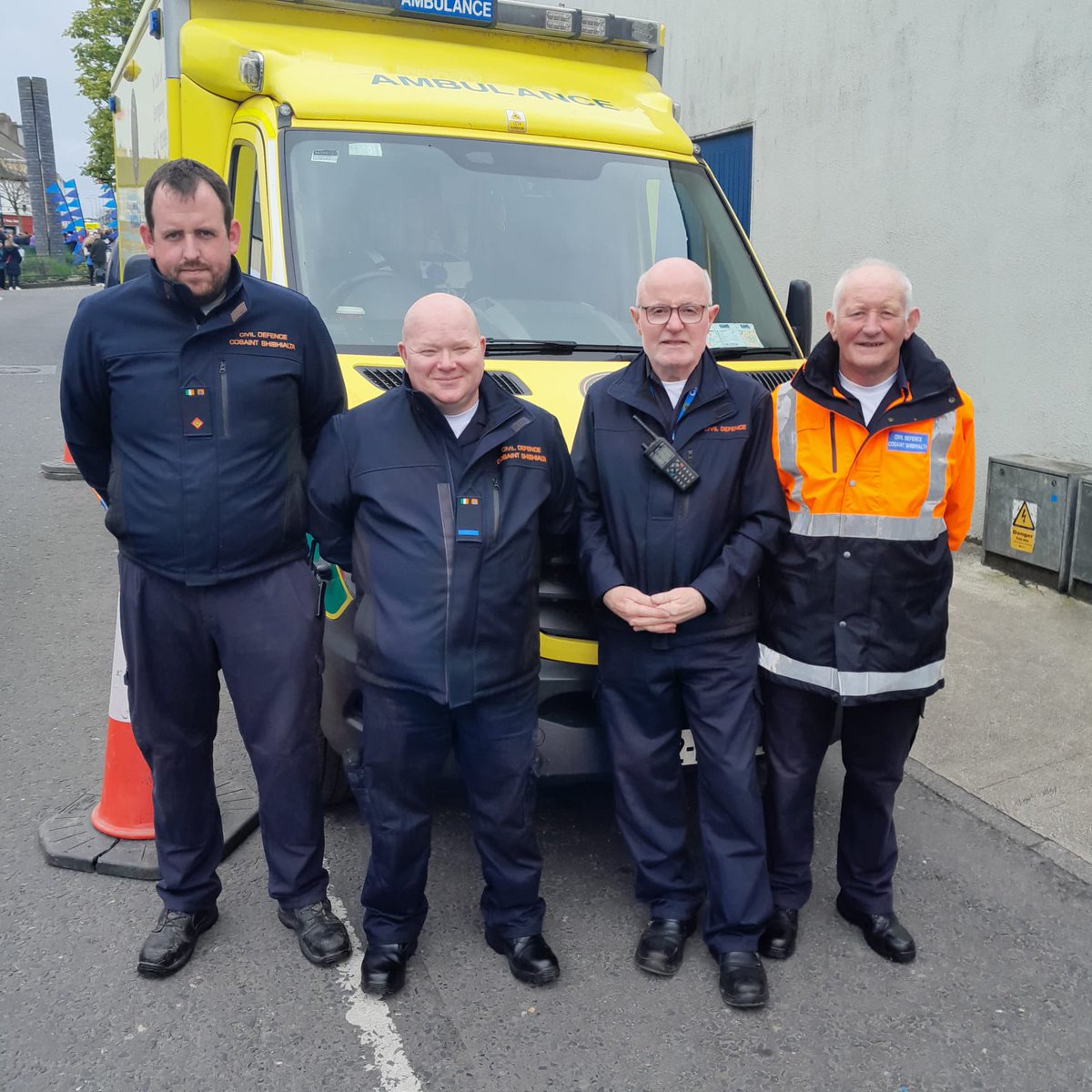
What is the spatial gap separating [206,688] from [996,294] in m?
5.61

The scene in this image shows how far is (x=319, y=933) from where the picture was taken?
124 inches

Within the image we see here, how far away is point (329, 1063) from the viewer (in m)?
2.74

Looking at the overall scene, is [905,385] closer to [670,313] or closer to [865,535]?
[865,535]

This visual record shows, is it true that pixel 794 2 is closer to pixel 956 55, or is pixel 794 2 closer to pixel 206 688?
pixel 956 55

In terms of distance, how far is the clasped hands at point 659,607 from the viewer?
292 centimetres

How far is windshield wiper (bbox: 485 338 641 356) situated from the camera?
386cm

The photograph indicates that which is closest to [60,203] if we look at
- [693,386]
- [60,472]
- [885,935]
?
[60,472]

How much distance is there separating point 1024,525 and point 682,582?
14.0ft

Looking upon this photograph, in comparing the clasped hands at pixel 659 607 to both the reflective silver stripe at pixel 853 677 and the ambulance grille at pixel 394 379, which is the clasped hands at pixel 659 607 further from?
the ambulance grille at pixel 394 379

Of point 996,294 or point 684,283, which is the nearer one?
point 684,283

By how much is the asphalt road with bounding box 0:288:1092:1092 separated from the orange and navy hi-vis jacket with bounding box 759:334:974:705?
84cm

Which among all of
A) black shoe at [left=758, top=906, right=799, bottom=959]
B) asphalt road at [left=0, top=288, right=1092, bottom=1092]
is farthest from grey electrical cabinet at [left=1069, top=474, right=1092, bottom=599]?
black shoe at [left=758, top=906, right=799, bottom=959]

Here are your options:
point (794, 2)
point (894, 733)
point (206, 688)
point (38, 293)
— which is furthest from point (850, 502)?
point (38, 293)

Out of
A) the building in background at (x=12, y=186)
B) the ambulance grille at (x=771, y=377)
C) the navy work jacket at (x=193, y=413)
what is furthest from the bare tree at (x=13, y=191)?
the navy work jacket at (x=193, y=413)
